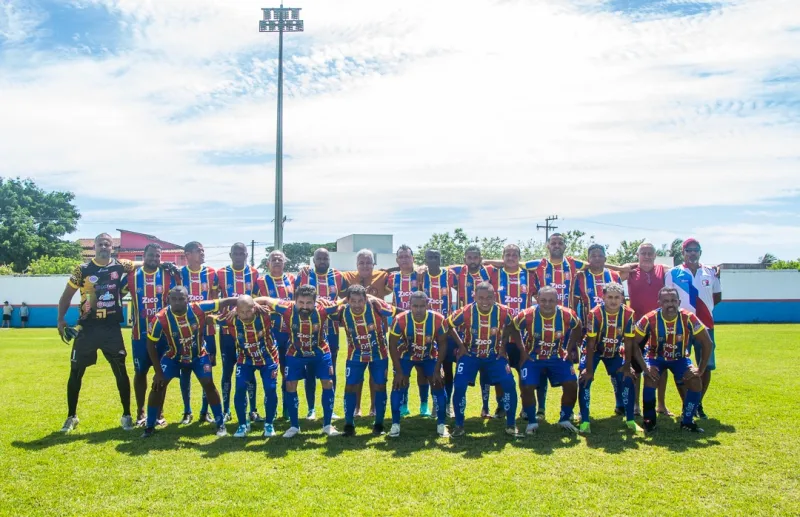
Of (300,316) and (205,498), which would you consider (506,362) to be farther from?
(205,498)

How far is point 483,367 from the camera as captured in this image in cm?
738

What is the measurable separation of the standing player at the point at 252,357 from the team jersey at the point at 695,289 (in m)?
5.50

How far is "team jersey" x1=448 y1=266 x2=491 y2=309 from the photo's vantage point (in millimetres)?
8352

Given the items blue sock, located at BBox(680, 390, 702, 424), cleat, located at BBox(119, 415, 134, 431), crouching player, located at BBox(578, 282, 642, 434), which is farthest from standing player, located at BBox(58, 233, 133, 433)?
blue sock, located at BBox(680, 390, 702, 424)

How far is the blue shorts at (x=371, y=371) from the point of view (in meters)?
7.31

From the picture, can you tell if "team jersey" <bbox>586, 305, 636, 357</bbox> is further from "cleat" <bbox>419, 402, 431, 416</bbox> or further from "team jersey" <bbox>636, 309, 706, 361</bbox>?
"cleat" <bbox>419, 402, 431, 416</bbox>

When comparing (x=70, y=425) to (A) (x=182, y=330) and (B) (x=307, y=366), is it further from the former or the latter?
(B) (x=307, y=366)

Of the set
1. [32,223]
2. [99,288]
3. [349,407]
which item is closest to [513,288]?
[349,407]

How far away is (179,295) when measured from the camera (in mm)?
7230

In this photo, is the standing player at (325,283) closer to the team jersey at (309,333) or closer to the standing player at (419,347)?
the team jersey at (309,333)

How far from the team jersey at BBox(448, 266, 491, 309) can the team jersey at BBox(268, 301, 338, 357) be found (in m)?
1.94

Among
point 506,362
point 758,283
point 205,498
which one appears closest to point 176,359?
point 205,498

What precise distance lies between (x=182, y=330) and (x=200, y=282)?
44.1 inches

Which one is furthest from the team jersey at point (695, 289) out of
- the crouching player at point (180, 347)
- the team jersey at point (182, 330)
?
the team jersey at point (182, 330)
